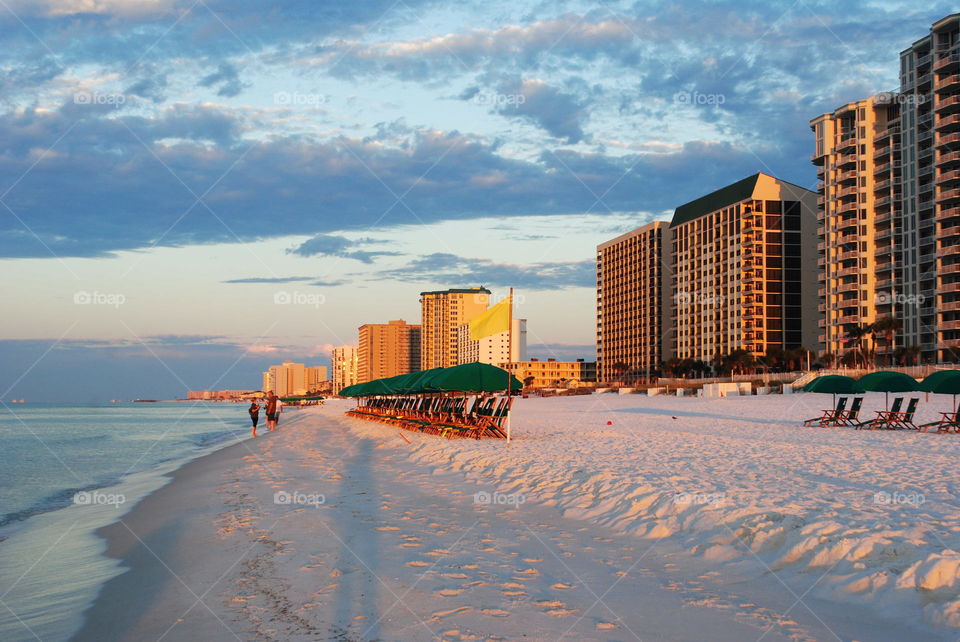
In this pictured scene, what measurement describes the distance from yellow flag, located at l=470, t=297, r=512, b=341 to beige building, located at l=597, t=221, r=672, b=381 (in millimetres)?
120342

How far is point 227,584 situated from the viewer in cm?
Result: 687

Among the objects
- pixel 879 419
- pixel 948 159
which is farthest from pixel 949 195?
pixel 879 419

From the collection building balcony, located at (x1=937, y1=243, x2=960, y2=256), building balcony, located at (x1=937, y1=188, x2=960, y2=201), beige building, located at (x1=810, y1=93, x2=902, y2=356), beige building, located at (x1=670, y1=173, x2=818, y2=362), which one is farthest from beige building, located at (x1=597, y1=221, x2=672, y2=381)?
building balcony, located at (x1=937, y1=188, x2=960, y2=201)

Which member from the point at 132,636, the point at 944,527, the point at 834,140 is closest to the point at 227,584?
the point at 132,636

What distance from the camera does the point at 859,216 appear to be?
8456cm

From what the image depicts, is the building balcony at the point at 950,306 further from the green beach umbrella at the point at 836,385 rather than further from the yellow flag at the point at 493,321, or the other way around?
the yellow flag at the point at 493,321

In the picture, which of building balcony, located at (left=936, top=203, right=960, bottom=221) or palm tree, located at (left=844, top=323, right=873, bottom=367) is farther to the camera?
palm tree, located at (left=844, top=323, right=873, bottom=367)

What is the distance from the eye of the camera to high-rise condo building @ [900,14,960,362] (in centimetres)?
7200

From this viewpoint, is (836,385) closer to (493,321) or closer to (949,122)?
(493,321)

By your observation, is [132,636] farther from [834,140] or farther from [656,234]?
[656,234]

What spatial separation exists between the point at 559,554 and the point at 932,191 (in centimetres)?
8341

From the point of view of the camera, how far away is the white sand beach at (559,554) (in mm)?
5598

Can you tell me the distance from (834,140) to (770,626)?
9620 cm

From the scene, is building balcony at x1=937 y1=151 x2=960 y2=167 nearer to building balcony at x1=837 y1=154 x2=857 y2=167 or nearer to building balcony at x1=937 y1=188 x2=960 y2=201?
building balcony at x1=937 y1=188 x2=960 y2=201
